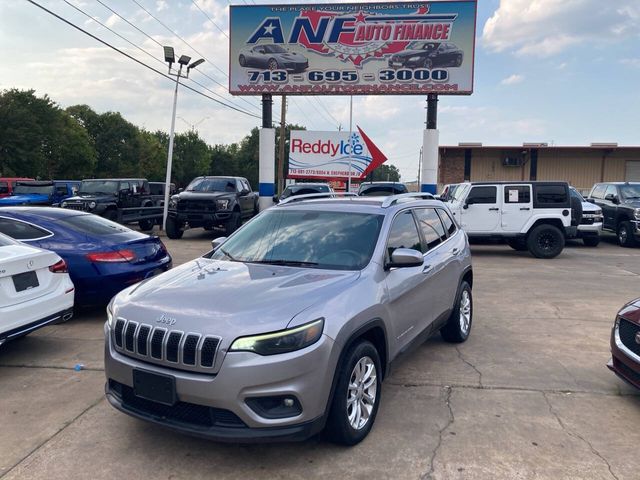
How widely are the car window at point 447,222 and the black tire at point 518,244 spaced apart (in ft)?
28.4

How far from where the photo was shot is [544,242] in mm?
13562

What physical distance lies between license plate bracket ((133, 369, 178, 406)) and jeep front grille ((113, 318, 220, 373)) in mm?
83

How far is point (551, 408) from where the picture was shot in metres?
4.20

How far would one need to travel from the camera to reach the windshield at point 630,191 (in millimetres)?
16375

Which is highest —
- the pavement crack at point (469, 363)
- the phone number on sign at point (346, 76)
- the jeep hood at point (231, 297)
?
the phone number on sign at point (346, 76)

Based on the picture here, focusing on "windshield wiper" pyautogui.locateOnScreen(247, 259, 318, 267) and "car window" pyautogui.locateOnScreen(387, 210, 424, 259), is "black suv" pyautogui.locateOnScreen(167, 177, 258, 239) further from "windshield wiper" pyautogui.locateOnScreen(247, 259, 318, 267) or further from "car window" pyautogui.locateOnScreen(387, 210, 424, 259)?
"windshield wiper" pyautogui.locateOnScreen(247, 259, 318, 267)

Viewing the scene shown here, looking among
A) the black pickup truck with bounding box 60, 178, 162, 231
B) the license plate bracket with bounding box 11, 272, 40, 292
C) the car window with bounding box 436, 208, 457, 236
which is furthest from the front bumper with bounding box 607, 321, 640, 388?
the black pickup truck with bounding box 60, 178, 162, 231

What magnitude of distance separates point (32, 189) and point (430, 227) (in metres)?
20.9

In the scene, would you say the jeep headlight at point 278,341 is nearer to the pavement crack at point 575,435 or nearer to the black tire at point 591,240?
the pavement crack at point 575,435

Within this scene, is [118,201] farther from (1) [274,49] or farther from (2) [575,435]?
(2) [575,435]

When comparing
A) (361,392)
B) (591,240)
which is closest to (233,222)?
(591,240)

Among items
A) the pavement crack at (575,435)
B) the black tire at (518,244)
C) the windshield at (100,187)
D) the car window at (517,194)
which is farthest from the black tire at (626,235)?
the windshield at (100,187)

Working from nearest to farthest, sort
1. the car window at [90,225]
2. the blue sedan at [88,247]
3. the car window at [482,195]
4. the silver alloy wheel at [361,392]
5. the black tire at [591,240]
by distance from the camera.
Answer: the silver alloy wheel at [361,392]
the blue sedan at [88,247]
the car window at [90,225]
the car window at [482,195]
the black tire at [591,240]

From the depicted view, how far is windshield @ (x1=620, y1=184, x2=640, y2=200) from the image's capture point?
1638 cm
